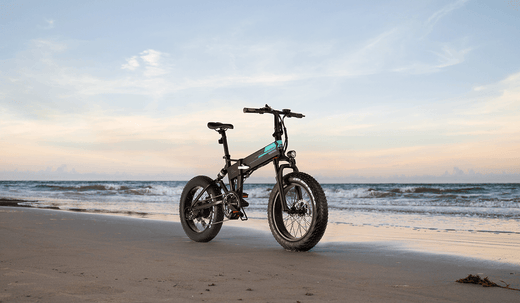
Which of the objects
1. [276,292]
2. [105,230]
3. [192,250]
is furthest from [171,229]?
[276,292]

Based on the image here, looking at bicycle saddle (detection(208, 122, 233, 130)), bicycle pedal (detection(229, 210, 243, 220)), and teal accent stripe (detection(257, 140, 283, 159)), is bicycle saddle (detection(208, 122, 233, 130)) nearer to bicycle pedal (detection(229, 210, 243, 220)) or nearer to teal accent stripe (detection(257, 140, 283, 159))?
teal accent stripe (detection(257, 140, 283, 159))

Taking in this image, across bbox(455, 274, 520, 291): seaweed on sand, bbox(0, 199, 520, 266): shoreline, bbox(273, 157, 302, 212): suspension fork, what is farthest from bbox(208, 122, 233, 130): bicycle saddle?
bbox(455, 274, 520, 291): seaweed on sand

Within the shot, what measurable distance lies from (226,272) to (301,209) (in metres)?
1.58

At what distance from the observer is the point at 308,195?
463cm

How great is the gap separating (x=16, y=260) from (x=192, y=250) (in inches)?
73.0

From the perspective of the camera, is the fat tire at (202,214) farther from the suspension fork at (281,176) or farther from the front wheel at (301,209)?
the suspension fork at (281,176)

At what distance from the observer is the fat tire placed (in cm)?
576

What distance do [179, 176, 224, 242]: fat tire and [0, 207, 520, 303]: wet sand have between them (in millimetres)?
275

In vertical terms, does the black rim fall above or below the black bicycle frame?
below

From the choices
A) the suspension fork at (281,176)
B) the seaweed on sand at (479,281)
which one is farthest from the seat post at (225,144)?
the seaweed on sand at (479,281)

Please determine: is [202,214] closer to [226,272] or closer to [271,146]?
[271,146]

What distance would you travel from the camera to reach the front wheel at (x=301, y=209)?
4520 mm

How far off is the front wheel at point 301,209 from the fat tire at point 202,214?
1024mm

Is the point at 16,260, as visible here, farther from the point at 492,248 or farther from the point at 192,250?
the point at 492,248
